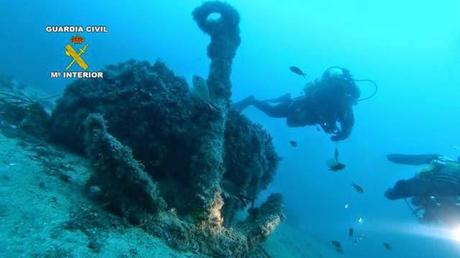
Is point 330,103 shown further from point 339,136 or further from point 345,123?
point 339,136

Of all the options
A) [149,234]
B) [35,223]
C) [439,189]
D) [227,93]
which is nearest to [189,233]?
[149,234]

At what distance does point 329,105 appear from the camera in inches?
501

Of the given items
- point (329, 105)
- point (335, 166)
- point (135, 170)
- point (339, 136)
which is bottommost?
point (135, 170)

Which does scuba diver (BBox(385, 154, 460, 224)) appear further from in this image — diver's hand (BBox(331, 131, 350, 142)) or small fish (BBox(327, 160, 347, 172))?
small fish (BBox(327, 160, 347, 172))

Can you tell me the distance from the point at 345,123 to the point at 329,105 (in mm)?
808

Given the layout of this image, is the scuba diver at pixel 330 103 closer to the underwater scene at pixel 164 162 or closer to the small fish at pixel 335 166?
the underwater scene at pixel 164 162

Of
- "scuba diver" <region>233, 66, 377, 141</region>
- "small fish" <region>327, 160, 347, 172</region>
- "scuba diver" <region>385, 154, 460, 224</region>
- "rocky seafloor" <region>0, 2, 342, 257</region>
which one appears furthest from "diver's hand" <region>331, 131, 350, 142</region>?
"rocky seafloor" <region>0, 2, 342, 257</region>

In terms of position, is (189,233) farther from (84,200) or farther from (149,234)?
(84,200)

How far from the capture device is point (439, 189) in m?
10.1

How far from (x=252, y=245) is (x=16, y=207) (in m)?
2.97

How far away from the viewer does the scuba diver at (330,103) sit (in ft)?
40.9

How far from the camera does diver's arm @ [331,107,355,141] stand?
12.7 meters

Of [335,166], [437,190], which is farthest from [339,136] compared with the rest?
[437,190]

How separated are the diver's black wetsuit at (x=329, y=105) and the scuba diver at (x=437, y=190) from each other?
2675 mm
